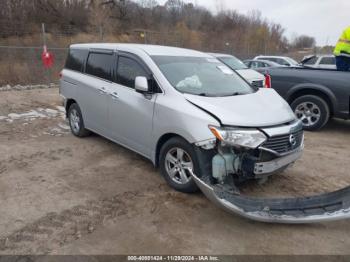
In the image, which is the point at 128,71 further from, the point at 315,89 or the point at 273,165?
the point at 315,89

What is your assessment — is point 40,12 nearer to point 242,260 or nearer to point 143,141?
point 143,141

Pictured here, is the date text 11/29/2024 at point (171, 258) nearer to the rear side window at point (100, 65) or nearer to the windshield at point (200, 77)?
the windshield at point (200, 77)

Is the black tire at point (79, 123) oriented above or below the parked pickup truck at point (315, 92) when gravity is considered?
below

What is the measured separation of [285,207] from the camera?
3246mm

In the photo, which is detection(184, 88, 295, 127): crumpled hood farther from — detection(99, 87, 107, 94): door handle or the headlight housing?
detection(99, 87, 107, 94): door handle

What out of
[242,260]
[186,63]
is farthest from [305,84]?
[242,260]

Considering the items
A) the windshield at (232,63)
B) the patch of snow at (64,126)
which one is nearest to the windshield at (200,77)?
the patch of snow at (64,126)

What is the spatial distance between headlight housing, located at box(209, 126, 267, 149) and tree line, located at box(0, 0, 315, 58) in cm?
1518

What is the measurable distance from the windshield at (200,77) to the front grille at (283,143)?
100 cm

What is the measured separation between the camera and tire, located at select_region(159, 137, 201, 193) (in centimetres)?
360

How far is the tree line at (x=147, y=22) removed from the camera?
2360cm

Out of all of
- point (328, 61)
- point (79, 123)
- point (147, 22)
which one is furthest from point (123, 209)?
point (147, 22)

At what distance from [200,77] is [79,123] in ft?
9.31

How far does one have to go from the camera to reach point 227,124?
11.1 ft
